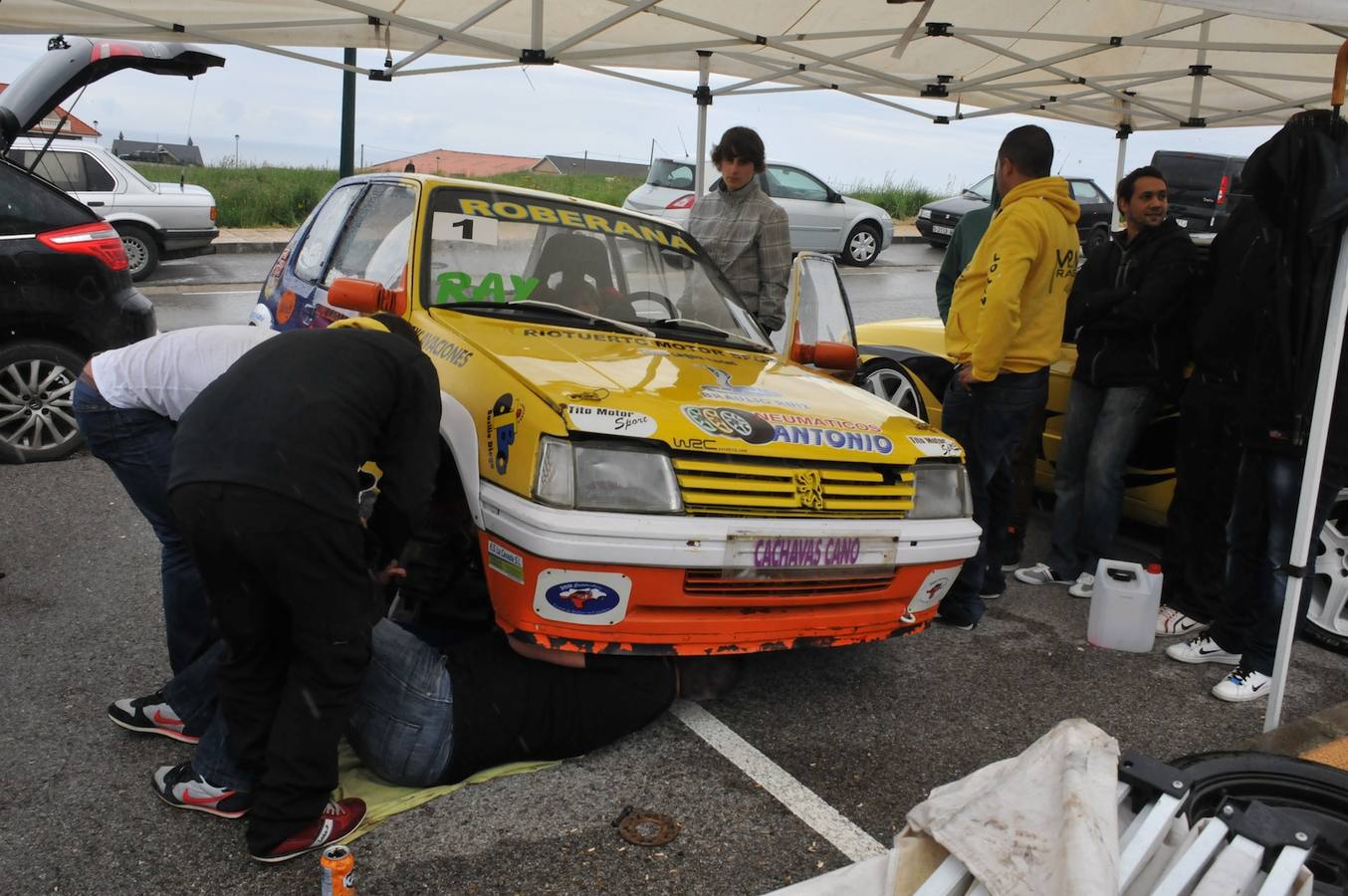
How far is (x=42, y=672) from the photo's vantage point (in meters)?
3.56

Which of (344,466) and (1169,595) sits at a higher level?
(344,466)

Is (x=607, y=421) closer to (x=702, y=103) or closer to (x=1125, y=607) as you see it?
(x=1125, y=607)

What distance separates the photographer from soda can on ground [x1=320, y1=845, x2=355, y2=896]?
2.35 m

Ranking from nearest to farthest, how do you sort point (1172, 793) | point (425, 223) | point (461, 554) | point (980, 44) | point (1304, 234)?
point (1172, 793)
point (1304, 234)
point (461, 554)
point (425, 223)
point (980, 44)

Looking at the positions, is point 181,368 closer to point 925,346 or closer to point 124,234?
point 925,346

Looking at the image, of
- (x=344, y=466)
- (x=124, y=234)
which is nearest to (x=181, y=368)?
(x=344, y=466)

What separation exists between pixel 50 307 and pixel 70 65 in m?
2.95

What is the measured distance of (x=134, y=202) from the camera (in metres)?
13.0

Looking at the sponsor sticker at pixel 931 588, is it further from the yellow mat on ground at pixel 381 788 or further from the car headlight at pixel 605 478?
the yellow mat on ground at pixel 381 788

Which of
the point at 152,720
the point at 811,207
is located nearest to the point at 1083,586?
the point at 152,720

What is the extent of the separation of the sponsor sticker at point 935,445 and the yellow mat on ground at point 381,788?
157cm

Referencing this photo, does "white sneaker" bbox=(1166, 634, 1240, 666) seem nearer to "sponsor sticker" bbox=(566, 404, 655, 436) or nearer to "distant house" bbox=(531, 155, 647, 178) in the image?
"sponsor sticker" bbox=(566, 404, 655, 436)

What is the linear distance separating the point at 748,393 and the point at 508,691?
127 centimetres

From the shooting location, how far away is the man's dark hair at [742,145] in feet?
18.0
